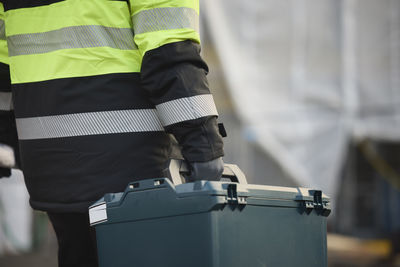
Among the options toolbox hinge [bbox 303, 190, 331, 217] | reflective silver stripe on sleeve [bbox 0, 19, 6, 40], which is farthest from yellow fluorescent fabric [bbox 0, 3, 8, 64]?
toolbox hinge [bbox 303, 190, 331, 217]

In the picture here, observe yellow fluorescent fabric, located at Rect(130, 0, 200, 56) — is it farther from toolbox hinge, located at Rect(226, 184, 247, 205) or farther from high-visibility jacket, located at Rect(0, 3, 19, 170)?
high-visibility jacket, located at Rect(0, 3, 19, 170)

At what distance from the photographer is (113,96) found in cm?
191

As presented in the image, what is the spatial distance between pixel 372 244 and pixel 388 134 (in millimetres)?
1900

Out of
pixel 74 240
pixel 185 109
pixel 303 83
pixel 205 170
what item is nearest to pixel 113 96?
pixel 185 109

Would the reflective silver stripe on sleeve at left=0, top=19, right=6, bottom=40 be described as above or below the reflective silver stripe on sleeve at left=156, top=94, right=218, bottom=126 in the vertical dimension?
above

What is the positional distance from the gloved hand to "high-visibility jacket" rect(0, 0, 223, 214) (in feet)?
0.08

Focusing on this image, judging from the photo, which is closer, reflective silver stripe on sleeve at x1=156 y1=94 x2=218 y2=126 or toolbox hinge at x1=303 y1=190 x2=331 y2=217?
reflective silver stripe on sleeve at x1=156 y1=94 x2=218 y2=126

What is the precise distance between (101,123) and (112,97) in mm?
84

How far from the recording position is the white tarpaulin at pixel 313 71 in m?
7.67

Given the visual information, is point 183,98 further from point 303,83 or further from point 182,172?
point 303,83

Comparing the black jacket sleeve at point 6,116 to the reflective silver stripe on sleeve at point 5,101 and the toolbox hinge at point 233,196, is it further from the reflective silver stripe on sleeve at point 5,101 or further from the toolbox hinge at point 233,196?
the toolbox hinge at point 233,196

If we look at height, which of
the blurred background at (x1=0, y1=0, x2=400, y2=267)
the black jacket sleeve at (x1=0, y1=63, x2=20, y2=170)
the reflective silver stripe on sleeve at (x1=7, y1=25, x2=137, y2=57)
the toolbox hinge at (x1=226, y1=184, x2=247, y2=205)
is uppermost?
the blurred background at (x1=0, y1=0, x2=400, y2=267)

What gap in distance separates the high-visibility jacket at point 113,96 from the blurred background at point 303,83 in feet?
18.9

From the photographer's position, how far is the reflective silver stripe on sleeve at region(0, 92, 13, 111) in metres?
2.23
